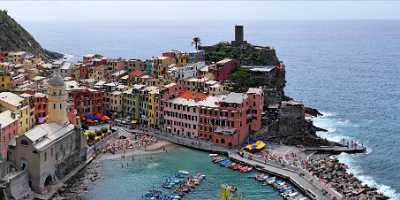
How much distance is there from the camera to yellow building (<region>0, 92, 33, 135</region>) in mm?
93150

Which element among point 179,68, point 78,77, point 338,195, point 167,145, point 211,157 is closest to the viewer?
point 338,195

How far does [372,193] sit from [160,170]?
33610 mm

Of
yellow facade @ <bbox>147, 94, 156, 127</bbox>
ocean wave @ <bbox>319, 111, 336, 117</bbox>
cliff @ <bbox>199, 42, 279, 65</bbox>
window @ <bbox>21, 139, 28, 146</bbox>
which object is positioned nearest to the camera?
window @ <bbox>21, 139, 28, 146</bbox>

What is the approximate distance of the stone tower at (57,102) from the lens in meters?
91.2

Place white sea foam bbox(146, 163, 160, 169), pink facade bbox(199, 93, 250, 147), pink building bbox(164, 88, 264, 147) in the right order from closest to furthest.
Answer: white sea foam bbox(146, 163, 160, 169)
pink facade bbox(199, 93, 250, 147)
pink building bbox(164, 88, 264, 147)

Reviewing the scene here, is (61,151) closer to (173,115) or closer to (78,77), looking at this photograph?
(173,115)

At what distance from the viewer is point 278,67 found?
144500 millimetres

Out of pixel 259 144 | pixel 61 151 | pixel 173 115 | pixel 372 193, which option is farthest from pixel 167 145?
pixel 372 193

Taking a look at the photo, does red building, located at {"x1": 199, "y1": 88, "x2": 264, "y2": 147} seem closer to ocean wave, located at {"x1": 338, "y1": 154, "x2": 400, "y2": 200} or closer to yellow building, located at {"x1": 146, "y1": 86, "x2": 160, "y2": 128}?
yellow building, located at {"x1": 146, "y1": 86, "x2": 160, "y2": 128}

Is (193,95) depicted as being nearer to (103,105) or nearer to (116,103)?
(116,103)

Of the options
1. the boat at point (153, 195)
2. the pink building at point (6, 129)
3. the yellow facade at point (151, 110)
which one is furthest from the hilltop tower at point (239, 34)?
the boat at point (153, 195)

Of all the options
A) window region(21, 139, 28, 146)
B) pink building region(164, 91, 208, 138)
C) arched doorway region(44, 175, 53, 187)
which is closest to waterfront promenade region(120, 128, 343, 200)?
pink building region(164, 91, 208, 138)

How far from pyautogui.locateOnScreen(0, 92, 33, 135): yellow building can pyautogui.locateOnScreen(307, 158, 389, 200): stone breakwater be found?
47391mm

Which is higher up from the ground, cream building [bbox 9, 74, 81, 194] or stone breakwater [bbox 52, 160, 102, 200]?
cream building [bbox 9, 74, 81, 194]
